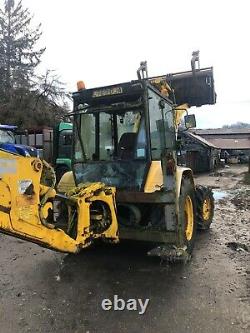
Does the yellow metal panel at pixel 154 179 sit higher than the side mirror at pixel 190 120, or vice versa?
the side mirror at pixel 190 120

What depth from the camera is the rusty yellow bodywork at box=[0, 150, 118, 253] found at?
317 cm

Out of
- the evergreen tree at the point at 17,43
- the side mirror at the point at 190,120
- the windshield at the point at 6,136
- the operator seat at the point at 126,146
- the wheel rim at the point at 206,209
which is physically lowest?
the wheel rim at the point at 206,209

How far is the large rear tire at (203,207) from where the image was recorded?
6652mm

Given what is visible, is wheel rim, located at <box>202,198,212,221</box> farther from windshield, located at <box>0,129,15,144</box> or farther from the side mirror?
windshield, located at <box>0,129,15,144</box>

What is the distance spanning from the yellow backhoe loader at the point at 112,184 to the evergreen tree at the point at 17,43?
24.2 meters

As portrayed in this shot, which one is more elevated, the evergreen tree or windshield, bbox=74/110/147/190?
the evergreen tree

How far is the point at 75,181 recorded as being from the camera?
5.50 meters

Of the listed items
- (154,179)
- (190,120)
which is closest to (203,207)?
(190,120)

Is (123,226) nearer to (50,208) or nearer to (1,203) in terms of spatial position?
(50,208)

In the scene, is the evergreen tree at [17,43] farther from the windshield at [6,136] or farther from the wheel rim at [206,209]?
the wheel rim at [206,209]

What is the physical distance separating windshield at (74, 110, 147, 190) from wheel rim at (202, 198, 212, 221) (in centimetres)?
238

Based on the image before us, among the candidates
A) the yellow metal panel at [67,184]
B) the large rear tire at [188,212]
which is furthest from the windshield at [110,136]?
the large rear tire at [188,212]

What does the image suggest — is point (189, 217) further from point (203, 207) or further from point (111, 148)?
point (111, 148)

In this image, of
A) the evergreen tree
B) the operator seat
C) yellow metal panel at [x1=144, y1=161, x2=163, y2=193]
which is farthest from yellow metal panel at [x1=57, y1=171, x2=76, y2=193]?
the evergreen tree
